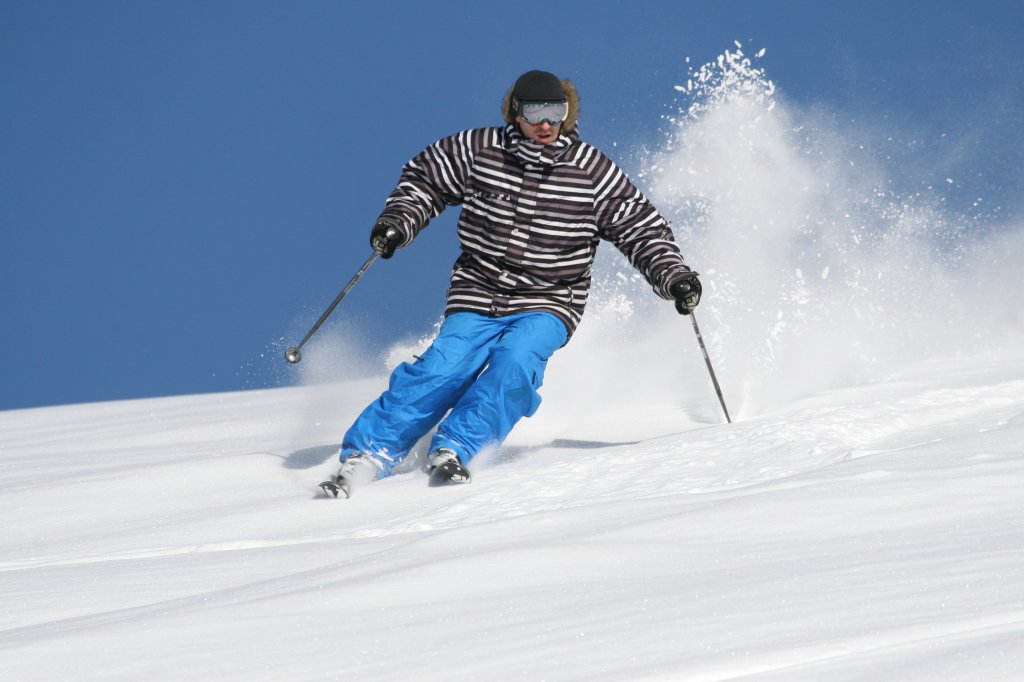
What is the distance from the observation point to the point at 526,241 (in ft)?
13.1

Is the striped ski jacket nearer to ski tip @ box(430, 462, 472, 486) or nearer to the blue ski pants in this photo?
the blue ski pants

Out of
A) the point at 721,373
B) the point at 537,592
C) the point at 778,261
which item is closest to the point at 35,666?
the point at 537,592

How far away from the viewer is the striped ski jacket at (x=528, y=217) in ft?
13.1

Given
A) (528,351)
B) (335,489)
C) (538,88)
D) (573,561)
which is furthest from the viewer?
(538,88)

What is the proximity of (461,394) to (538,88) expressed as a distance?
3.23 feet

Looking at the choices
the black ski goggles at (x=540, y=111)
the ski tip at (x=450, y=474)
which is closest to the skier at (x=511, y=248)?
the black ski goggles at (x=540, y=111)

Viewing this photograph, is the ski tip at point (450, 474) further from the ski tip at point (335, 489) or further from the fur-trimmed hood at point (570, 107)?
the fur-trimmed hood at point (570, 107)

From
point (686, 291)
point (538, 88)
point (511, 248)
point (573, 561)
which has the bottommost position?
point (573, 561)

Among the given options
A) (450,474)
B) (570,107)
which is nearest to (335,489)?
(450,474)

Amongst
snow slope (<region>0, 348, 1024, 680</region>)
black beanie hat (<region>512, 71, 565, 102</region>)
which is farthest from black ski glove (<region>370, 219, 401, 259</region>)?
snow slope (<region>0, 348, 1024, 680</region>)

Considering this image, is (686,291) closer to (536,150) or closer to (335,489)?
(536,150)

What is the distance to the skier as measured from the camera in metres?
3.71

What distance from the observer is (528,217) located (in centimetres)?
397

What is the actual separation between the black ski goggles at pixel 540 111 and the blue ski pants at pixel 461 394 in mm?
609
